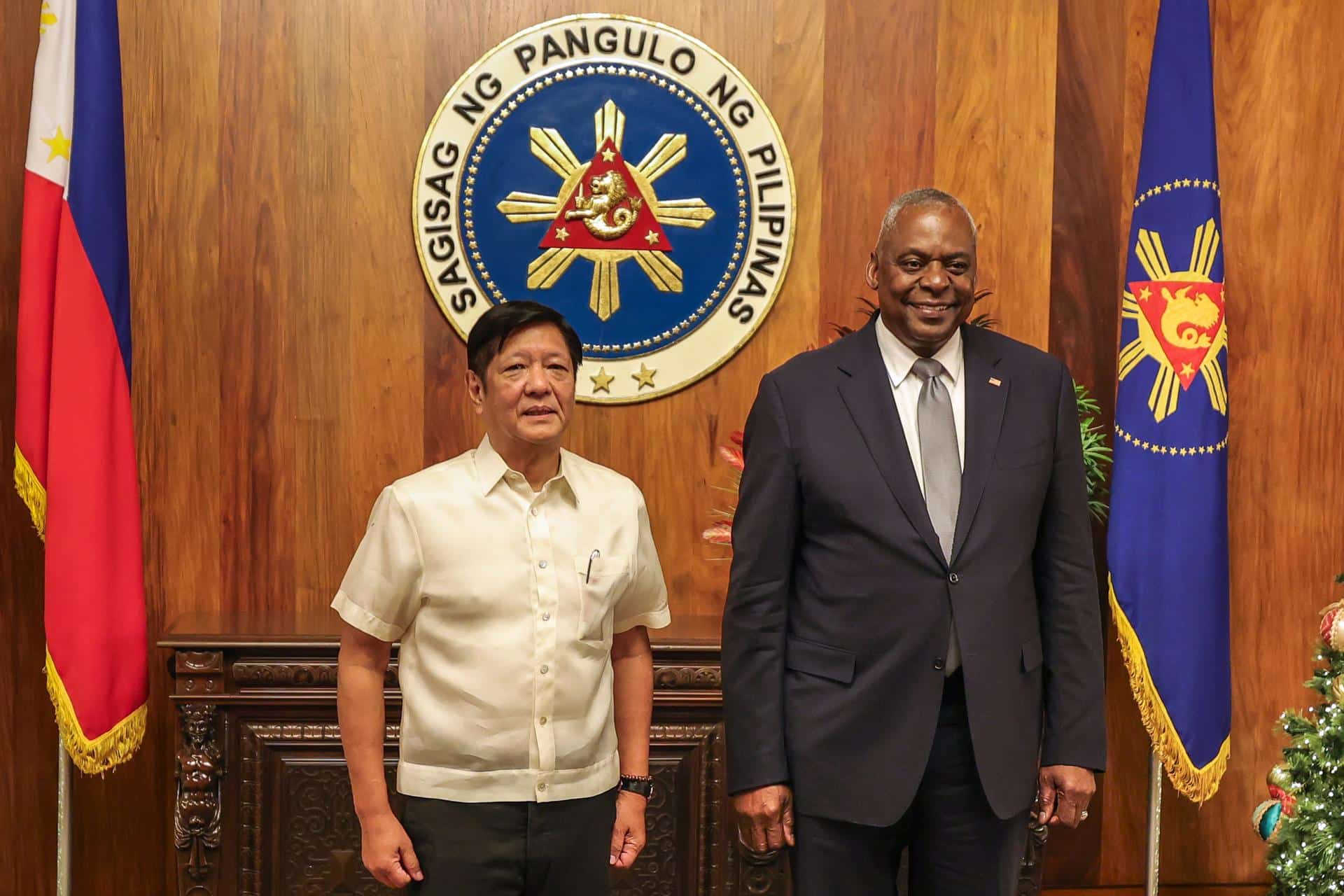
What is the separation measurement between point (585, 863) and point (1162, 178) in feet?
7.45

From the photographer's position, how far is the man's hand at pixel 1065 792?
188cm

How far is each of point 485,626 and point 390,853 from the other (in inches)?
12.6

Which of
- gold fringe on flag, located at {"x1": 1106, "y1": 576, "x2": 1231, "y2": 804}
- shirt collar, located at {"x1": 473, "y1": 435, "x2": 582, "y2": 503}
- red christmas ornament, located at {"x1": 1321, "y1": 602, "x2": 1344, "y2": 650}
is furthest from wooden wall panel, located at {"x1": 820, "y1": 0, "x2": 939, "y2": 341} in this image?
shirt collar, located at {"x1": 473, "y1": 435, "x2": 582, "y2": 503}

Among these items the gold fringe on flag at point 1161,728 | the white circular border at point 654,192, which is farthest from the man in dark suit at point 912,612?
the white circular border at point 654,192

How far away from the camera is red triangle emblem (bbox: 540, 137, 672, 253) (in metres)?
3.38

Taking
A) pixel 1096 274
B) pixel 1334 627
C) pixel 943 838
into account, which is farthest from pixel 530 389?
pixel 1096 274

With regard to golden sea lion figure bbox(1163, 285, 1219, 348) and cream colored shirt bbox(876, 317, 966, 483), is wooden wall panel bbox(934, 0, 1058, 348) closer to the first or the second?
golden sea lion figure bbox(1163, 285, 1219, 348)

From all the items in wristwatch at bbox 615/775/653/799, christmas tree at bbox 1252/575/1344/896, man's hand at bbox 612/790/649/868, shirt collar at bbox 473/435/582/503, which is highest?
shirt collar at bbox 473/435/582/503

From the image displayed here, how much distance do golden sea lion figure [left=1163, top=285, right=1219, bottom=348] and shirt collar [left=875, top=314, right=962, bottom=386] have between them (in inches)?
58.5

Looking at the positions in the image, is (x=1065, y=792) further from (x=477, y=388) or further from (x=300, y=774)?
(x=300, y=774)

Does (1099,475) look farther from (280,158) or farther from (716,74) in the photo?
(280,158)

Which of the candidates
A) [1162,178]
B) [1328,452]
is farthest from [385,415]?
[1328,452]

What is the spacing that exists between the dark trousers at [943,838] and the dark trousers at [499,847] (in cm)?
32

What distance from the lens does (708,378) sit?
11.3ft
